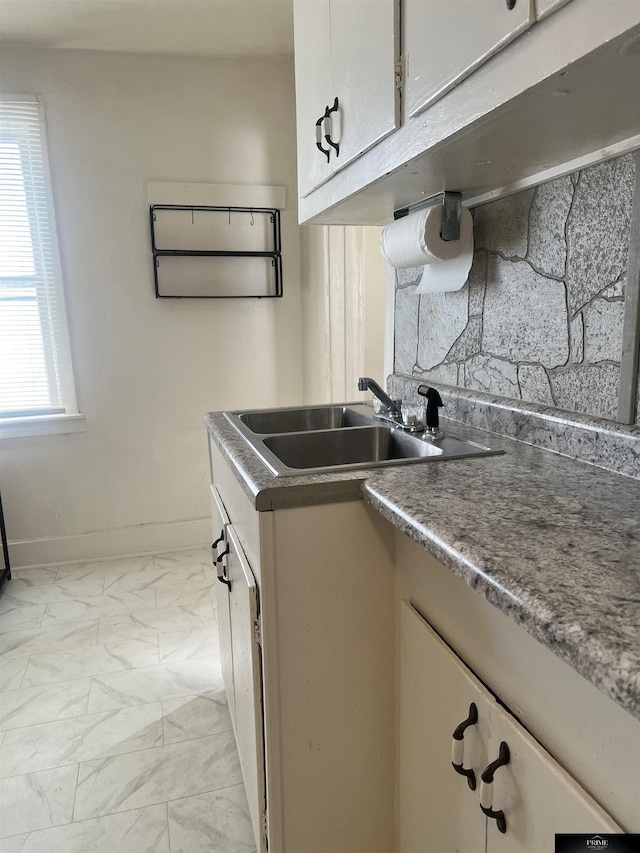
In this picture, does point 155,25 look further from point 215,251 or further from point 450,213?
point 450,213

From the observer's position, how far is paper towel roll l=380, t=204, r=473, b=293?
143 centimetres

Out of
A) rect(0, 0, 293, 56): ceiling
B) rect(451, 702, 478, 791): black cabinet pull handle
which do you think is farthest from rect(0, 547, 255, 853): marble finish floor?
rect(0, 0, 293, 56): ceiling

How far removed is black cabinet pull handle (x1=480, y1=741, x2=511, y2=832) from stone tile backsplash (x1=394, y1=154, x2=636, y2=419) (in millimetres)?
663

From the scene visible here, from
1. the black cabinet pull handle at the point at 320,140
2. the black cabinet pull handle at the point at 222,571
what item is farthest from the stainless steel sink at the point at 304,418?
the black cabinet pull handle at the point at 320,140

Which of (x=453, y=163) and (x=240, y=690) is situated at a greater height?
(x=453, y=163)

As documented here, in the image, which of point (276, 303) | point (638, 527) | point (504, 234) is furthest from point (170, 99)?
point (638, 527)

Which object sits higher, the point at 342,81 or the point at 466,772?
the point at 342,81

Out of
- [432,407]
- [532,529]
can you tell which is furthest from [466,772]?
[432,407]

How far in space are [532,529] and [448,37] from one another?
755 mm

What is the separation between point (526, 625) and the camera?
62 cm

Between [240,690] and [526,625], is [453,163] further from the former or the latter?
[240,690]

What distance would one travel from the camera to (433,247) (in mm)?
1445

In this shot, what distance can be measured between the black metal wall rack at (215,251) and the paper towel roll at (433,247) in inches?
60.5

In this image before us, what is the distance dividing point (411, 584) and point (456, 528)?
300mm
